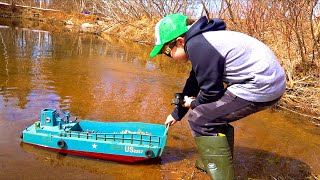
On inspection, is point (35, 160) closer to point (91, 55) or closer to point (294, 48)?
point (294, 48)

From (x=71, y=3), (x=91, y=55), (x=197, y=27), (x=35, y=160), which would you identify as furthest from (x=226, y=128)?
(x=71, y=3)

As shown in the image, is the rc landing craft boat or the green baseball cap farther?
the rc landing craft boat

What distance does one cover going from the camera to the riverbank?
22.5 ft

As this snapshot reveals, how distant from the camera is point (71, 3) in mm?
37594

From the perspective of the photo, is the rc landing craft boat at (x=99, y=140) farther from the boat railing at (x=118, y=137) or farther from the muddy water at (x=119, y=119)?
the muddy water at (x=119, y=119)

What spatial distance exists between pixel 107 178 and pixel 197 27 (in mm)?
1932

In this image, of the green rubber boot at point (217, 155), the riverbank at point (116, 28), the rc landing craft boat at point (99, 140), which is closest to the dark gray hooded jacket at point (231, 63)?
the green rubber boot at point (217, 155)

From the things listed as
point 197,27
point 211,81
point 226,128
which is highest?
point 197,27

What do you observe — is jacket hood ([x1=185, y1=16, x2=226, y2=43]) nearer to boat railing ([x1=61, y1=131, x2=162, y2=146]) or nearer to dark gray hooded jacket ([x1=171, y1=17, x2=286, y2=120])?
dark gray hooded jacket ([x1=171, y1=17, x2=286, y2=120])

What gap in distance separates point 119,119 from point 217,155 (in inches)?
111

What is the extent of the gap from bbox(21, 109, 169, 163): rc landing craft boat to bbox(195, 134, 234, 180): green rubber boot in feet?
3.23

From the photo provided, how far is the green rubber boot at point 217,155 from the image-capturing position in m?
2.57

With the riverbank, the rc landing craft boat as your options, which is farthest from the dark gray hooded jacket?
the riverbank

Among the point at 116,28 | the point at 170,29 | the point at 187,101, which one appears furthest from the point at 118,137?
the point at 116,28
